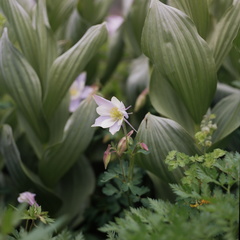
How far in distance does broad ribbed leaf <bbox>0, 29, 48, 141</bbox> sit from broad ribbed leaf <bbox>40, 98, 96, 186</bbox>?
0.07 meters

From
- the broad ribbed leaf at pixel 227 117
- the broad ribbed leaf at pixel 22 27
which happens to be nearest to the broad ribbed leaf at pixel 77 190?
the broad ribbed leaf at pixel 22 27

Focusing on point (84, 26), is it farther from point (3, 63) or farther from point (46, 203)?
point (46, 203)

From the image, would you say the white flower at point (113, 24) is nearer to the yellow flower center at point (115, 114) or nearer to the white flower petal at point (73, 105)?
the white flower petal at point (73, 105)

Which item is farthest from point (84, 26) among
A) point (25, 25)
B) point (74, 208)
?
point (74, 208)

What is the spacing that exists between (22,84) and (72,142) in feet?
0.72

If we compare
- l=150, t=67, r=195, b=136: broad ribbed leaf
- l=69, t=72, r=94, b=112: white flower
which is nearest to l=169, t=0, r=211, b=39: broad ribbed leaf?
l=150, t=67, r=195, b=136: broad ribbed leaf

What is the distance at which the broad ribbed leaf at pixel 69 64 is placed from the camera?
1288mm

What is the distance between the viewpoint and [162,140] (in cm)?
111

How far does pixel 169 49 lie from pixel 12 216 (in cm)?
63

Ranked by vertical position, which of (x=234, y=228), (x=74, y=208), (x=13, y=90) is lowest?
(x=74, y=208)

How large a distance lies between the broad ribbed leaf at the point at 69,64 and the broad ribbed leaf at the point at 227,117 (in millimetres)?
379

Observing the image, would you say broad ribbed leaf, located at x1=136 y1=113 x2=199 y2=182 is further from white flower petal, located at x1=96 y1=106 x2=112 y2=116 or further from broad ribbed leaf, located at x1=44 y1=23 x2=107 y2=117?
broad ribbed leaf, located at x1=44 y1=23 x2=107 y2=117

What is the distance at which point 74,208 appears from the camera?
1.48 metres

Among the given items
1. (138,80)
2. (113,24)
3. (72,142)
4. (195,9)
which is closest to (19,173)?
(72,142)
